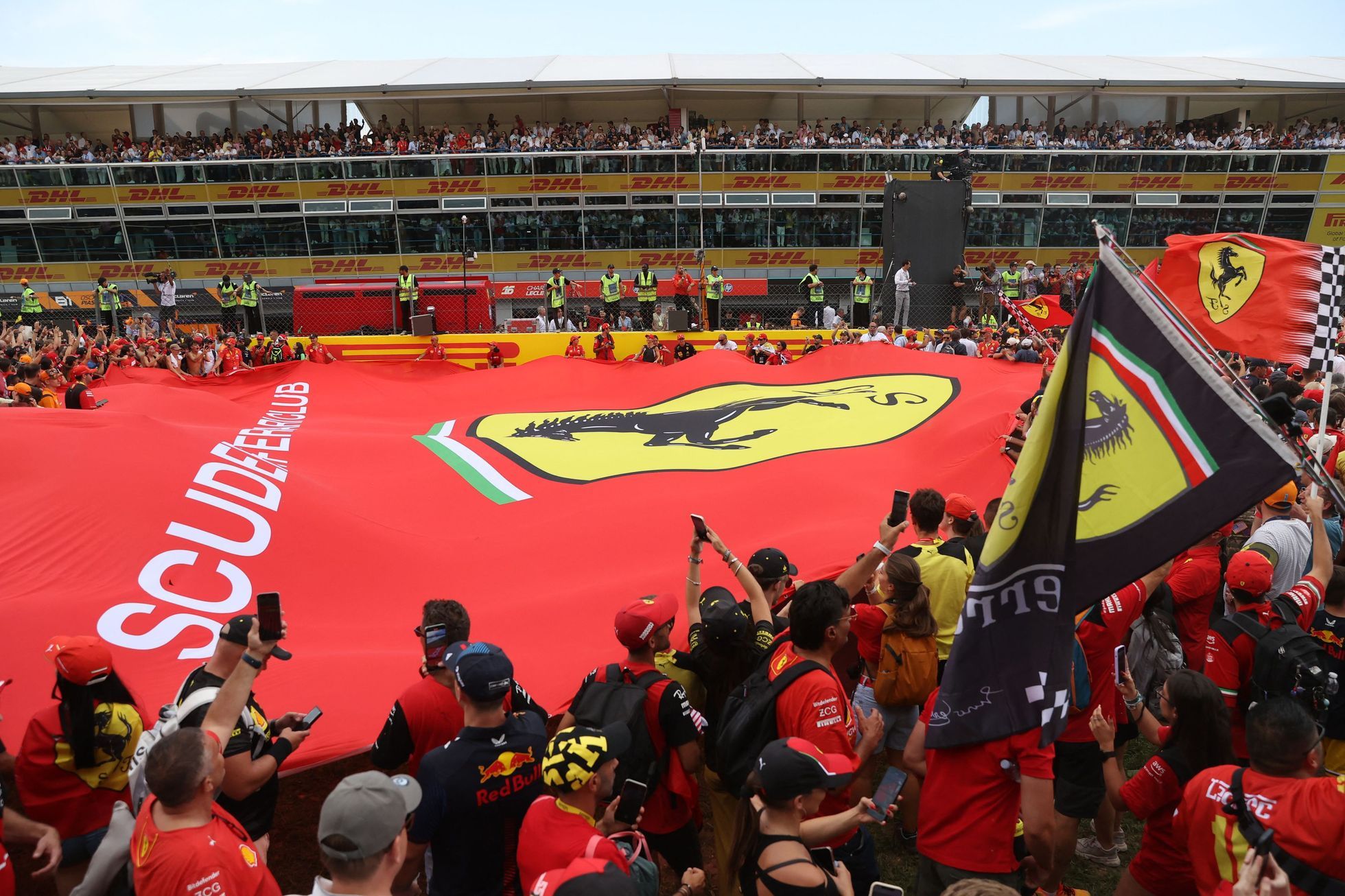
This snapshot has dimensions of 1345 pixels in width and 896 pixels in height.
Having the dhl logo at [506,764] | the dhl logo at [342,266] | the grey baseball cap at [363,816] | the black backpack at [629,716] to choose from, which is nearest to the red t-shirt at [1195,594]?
the black backpack at [629,716]

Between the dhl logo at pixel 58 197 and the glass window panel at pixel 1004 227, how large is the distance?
86.6 ft

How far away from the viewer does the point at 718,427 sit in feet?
29.3

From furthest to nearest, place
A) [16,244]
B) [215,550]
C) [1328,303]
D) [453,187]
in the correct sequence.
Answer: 1. [453,187]
2. [16,244]
3. [1328,303]
4. [215,550]

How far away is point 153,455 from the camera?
6125 mm

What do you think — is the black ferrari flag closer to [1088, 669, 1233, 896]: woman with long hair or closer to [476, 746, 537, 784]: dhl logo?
[1088, 669, 1233, 896]: woman with long hair

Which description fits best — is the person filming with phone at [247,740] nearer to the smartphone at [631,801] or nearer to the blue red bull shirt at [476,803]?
the blue red bull shirt at [476,803]

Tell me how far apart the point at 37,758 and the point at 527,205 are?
25837 millimetres

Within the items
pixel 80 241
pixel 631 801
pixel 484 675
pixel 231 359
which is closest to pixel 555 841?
pixel 631 801

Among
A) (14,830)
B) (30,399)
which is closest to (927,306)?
(30,399)

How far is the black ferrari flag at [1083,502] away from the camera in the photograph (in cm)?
283

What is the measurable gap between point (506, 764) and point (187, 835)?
1000mm

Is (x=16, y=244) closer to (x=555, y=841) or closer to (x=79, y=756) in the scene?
(x=79, y=756)

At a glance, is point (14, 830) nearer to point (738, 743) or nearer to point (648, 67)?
point (738, 743)

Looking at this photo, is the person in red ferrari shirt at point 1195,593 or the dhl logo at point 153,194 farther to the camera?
the dhl logo at point 153,194
